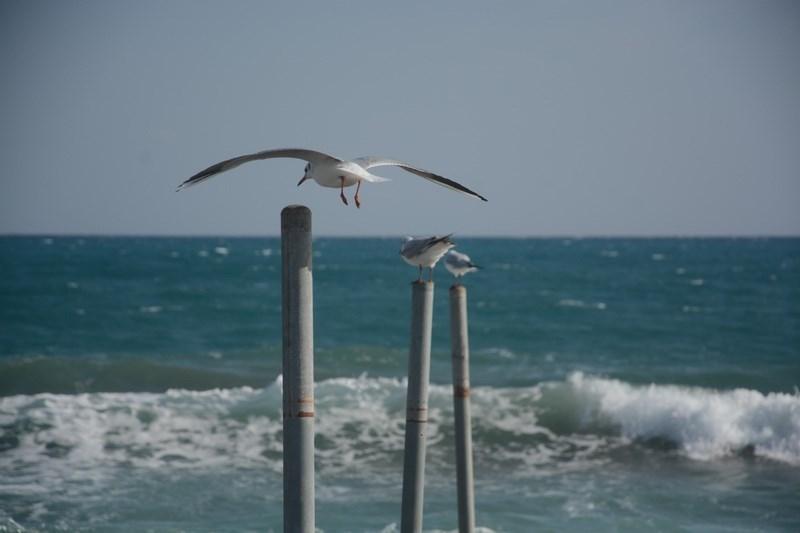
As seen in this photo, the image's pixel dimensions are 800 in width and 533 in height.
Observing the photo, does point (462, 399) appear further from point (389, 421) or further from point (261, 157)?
point (389, 421)

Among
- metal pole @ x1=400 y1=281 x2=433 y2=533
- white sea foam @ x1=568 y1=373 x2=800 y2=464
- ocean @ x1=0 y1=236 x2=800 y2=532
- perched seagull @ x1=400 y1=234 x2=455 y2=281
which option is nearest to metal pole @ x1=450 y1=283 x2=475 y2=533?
perched seagull @ x1=400 y1=234 x2=455 y2=281

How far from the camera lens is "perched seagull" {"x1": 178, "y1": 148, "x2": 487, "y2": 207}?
394cm

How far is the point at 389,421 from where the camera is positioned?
1482 cm

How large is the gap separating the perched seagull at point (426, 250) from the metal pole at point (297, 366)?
2.23 metres

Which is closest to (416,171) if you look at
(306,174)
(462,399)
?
(306,174)

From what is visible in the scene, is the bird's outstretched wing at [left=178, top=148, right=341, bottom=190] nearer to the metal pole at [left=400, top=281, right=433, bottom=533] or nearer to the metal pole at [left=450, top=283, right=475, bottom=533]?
the metal pole at [left=400, top=281, right=433, bottom=533]

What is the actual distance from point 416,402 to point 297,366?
5.97 feet

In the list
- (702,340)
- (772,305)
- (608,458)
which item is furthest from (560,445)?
(772,305)

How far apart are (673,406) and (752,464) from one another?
2.28m

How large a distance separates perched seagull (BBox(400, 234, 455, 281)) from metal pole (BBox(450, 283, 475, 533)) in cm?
60

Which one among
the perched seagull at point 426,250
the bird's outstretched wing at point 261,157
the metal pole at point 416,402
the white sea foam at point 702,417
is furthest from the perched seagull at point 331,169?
the white sea foam at point 702,417

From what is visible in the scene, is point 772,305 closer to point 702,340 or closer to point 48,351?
point 702,340

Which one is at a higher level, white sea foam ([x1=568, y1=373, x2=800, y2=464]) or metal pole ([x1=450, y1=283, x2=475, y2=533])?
metal pole ([x1=450, y1=283, x2=475, y2=533])

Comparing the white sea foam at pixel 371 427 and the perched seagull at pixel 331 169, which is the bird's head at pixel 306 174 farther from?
the white sea foam at pixel 371 427
